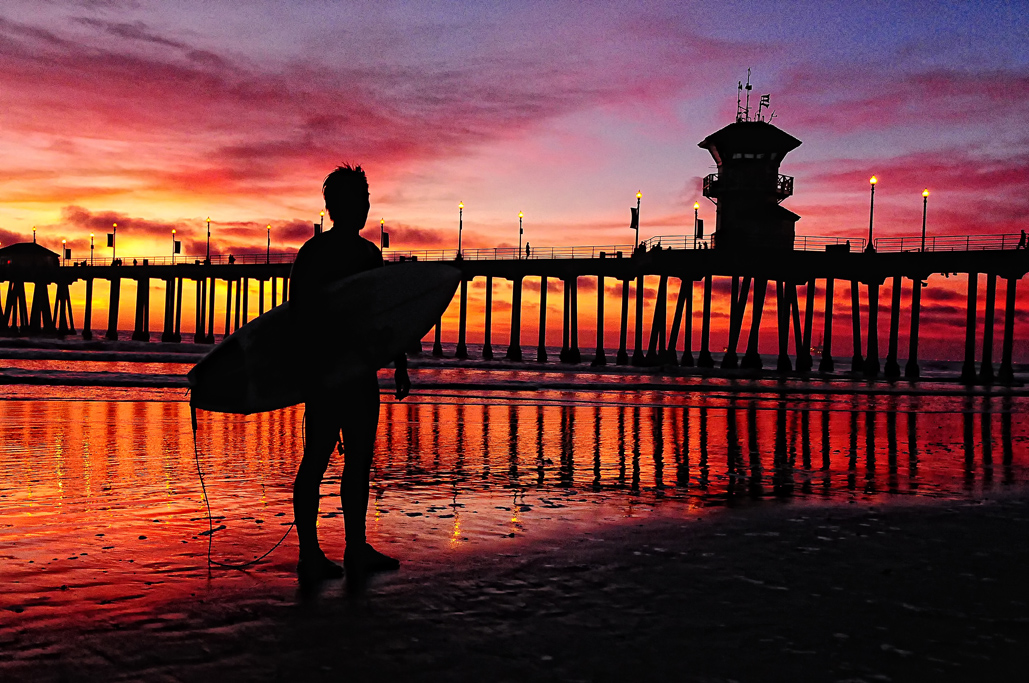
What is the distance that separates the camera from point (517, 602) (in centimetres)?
421

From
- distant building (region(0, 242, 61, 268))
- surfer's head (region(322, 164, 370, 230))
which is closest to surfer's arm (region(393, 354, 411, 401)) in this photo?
surfer's head (region(322, 164, 370, 230))

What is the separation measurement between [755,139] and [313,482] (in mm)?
51578

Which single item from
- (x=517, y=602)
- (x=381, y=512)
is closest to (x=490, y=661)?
(x=517, y=602)

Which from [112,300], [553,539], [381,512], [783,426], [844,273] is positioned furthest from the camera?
[112,300]

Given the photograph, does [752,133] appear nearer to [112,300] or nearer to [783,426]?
[783,426]

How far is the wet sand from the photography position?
3.30 m

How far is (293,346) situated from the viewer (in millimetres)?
4766

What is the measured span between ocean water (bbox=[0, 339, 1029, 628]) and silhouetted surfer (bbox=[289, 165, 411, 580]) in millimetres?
292

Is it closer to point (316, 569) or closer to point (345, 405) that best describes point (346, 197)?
point (345, 405)

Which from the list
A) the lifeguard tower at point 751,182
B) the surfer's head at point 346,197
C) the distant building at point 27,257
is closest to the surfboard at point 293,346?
the surfer's head at point 346,197

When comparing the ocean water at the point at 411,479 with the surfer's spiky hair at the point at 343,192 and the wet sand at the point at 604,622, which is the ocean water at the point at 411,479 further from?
the surfer's spiky hair at the point at 343,192

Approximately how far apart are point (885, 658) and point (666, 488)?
463cm

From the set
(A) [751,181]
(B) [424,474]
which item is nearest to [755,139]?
(A) [751,181]

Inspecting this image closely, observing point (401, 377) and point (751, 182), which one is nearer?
point (401, 377)
